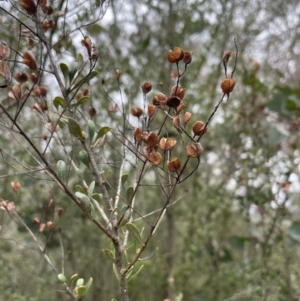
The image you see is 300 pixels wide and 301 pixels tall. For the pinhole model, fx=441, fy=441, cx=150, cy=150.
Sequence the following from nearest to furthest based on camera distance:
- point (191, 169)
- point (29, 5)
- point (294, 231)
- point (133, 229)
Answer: point (29, 5), point (133, 229), point (294, 231), point (191, 169)

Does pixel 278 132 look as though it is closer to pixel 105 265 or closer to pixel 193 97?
pixel 193 97

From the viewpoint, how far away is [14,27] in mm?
1164

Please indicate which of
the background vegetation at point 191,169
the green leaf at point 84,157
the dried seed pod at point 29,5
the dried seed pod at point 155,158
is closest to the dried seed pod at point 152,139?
the dried seed pod at point 155,158

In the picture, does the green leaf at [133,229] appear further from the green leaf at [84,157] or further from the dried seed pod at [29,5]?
the dried seed pod at [29,5]

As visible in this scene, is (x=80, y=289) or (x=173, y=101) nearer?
(x=173, y=101)

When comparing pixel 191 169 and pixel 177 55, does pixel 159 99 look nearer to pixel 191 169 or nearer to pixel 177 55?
pixel 177 55

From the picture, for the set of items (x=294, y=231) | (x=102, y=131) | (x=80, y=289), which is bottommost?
(x=80, y=289)

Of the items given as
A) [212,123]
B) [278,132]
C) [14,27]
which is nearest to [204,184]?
[212,123]

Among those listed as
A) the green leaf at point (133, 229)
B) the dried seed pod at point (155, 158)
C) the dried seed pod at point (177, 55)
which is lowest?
the green leaf at point (133, 229)

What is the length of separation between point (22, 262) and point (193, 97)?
90 cm

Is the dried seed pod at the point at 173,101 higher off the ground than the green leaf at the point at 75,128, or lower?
lower

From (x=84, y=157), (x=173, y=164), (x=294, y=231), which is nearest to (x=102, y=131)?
(x=84, y=157)

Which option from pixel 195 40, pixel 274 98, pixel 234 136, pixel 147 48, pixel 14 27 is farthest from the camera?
pixel 195 40

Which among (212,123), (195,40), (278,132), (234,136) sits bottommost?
(278,132)
